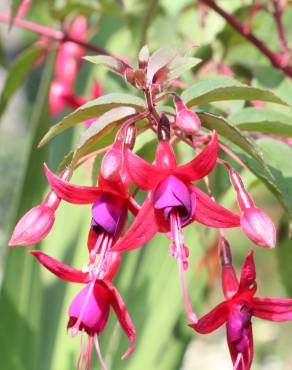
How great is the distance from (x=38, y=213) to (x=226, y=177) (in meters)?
0.30

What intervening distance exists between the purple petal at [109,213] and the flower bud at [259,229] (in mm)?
81

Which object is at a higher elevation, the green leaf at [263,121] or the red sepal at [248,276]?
the green leaf at [263,121]

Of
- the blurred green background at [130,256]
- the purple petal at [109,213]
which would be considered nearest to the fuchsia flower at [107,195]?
the purple petal at [109,213]

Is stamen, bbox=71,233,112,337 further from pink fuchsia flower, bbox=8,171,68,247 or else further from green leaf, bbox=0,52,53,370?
green leaf, bbox=0,52,53,370

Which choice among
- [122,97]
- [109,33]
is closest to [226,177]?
[122,97]

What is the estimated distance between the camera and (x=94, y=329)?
0.56m

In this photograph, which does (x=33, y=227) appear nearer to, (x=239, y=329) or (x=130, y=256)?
(x=239, y=329)

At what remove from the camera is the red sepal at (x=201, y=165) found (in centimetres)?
50

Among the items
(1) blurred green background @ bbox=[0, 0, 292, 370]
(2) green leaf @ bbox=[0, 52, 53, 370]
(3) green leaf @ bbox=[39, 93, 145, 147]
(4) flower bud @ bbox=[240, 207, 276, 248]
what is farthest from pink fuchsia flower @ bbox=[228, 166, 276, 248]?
(2) green leaf @ bbox=[0, 52, 53, 370]

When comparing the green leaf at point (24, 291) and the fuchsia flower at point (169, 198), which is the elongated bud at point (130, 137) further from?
the green leaf at point (24, 291)

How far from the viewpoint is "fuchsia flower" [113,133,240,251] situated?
510 millimetres

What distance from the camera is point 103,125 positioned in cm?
52

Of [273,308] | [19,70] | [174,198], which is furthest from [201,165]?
[19,70]

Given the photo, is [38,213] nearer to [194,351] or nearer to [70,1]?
[70,1]
